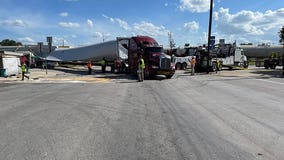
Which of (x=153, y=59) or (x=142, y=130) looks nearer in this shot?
(x=142, y=130)

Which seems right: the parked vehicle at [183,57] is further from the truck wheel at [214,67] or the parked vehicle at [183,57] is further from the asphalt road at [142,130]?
the asphalt road at [142,130]

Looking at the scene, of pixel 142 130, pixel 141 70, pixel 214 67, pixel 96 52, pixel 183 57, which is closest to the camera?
pixel 142 130

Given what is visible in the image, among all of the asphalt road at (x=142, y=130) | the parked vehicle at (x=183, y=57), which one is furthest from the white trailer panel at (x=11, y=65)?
the asphalt road at (x=142, y=130)

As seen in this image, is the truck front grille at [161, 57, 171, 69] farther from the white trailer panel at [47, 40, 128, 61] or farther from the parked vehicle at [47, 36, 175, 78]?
the white trailer panel at [47, 40, 128, 61]

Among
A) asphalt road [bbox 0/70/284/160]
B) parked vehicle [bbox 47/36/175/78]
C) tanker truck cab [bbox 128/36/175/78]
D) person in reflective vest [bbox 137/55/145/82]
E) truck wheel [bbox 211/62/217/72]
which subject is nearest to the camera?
asphalt road [bbox 0/70/284/160]

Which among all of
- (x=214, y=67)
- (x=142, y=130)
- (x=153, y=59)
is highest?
(x=153, y=59)

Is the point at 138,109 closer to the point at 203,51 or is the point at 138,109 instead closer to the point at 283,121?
the point at 283,121

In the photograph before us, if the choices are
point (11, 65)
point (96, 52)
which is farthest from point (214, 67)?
point (11, 65)

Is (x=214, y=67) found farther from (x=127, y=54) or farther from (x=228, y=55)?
(x=127, y=54)

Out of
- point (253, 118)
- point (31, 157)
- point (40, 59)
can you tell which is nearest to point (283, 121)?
point (253, 118)

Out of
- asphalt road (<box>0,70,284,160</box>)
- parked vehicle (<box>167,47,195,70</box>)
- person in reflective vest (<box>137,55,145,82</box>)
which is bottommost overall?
asphalt road (<box>0,70,284,160</box>)

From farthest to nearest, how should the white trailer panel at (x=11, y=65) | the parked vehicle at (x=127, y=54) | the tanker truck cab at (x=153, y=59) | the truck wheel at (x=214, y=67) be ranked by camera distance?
the truck wheel at (x=214, y=67) < the white trailer panel at (x=11, y=65) < the parked vehicle at (x=127, y=54) < the tanker truck cab at (x=153, y=59)

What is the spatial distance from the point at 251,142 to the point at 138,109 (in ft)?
15.8

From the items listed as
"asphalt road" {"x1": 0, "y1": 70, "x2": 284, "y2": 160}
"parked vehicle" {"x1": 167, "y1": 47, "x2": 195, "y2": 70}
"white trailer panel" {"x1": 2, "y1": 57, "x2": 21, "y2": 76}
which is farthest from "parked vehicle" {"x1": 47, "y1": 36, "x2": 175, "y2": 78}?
"asphalt road" {"x1": 0, "y1": 70, "x2": 284, "y2": 160}
